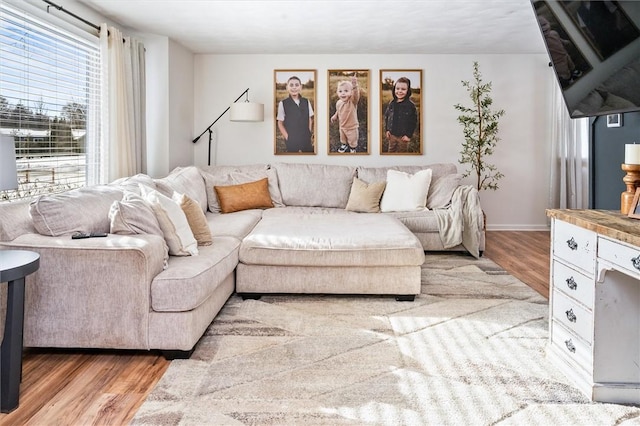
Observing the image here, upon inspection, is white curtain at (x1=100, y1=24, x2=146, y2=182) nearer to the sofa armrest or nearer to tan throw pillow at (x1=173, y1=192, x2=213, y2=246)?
tan throw pillow at (x1=173, y1=192, x2=213, y2=246)

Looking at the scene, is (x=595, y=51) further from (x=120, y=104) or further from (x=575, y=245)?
(x=120, y=104)

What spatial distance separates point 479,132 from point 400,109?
3.23 ft

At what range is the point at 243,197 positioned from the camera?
509 cm

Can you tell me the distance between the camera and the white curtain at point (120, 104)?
173 inches

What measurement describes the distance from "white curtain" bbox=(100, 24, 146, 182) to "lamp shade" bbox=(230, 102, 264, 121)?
1174 millimetres

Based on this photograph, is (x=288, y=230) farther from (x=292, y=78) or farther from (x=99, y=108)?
(x=292, y=78)

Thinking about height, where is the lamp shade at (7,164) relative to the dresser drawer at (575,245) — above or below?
above

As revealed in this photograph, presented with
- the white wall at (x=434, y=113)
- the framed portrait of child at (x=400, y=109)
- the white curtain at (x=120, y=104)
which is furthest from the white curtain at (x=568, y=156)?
the white curtain at (x=120, y=104)

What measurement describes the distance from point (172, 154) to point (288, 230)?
7.50 feet

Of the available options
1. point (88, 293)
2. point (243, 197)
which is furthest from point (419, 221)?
point (88, 293)

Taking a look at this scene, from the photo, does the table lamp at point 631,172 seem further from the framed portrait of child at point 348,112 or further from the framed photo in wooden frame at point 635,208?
the framed portrait of child at point 348,112

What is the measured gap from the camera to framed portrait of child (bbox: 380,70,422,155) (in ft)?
20.9

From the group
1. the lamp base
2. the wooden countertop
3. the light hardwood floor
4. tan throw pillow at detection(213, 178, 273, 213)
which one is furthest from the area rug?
tan throw pillow at detection(213, 178, 273, 213)

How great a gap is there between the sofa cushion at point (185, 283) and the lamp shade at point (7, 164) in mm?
775
